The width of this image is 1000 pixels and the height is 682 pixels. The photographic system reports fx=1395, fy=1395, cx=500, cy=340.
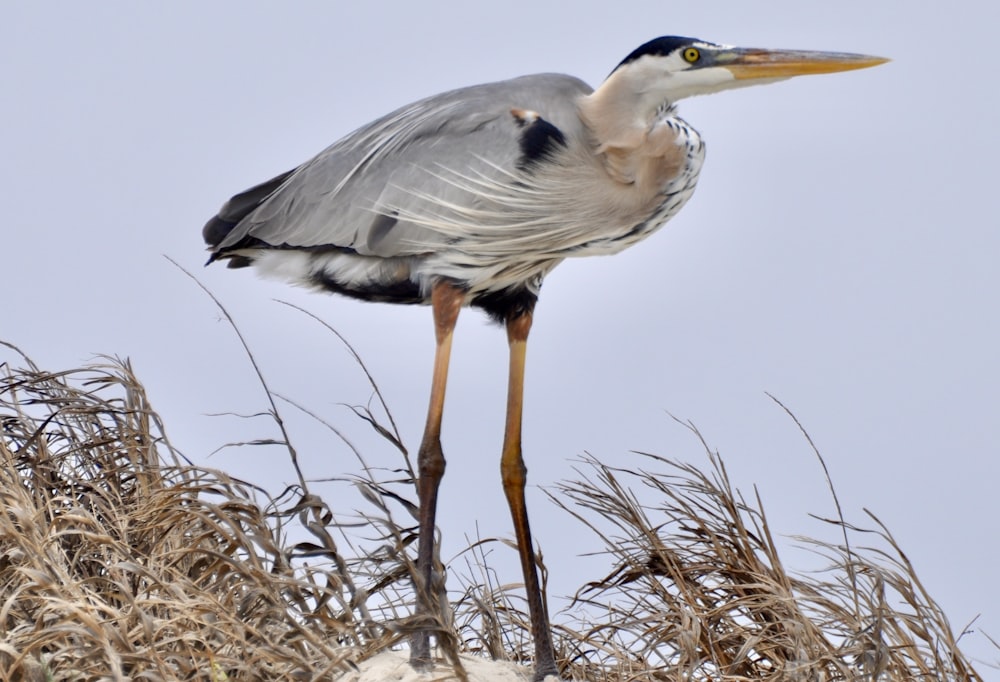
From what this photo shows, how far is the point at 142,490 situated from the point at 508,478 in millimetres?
1123

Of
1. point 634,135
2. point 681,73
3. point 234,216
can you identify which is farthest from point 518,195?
point 234,216

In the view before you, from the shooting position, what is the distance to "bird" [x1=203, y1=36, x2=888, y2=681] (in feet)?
13.0

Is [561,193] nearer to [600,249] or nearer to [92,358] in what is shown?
[600,249]

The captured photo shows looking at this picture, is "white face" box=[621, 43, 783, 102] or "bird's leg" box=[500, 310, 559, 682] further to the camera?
"bird's leg" box=[500, 310, 559, 682]

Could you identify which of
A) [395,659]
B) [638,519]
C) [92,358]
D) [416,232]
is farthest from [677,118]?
[92,358]

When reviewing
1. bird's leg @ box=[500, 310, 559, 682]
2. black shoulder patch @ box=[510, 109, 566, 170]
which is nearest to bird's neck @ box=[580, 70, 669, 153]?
black shoulder patch @ box=[510, 109, 566, 170]

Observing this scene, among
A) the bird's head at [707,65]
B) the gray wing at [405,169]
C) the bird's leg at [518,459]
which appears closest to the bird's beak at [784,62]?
the bird's head at [707,65]

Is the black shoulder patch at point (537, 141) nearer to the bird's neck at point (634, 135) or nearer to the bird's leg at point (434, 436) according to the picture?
the bird's neck at point (634, 135)

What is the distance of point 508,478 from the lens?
4211 millimetres

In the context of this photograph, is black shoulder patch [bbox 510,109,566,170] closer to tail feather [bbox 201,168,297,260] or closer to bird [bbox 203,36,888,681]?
bird [bbox 203,36,888,681]

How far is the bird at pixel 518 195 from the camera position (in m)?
3.95

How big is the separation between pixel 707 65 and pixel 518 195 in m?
0.64

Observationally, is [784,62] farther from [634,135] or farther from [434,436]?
[434,436]

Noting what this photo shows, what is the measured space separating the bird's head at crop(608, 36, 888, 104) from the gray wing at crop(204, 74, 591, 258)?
244mm
